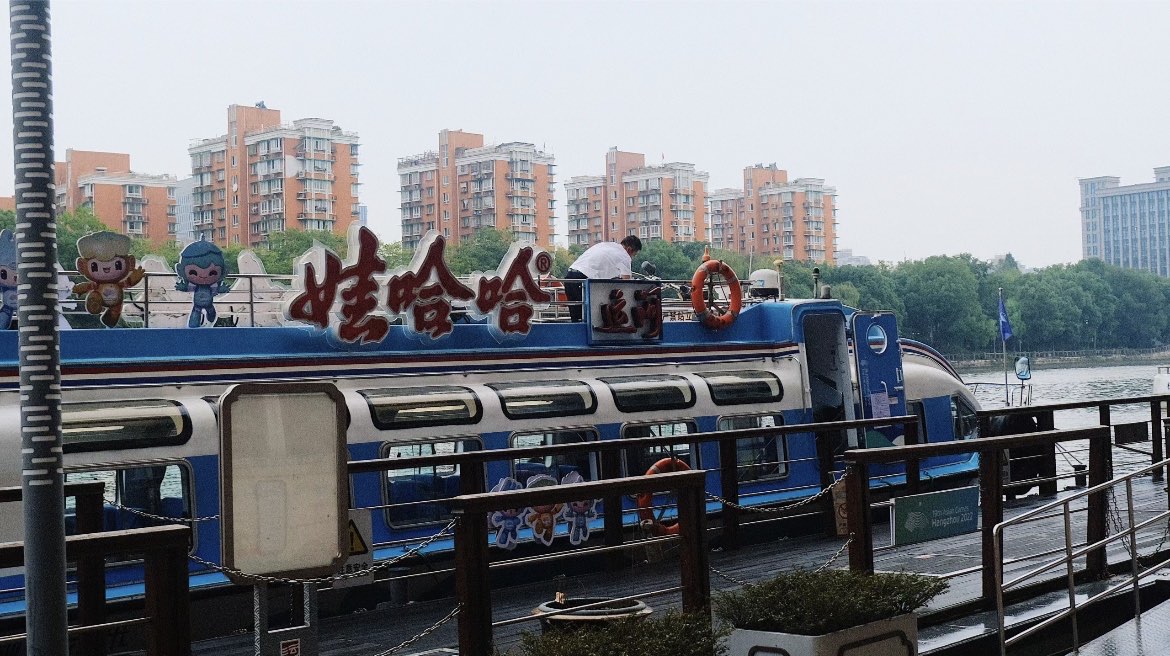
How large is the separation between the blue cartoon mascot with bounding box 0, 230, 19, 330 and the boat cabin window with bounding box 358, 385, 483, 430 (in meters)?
3.38

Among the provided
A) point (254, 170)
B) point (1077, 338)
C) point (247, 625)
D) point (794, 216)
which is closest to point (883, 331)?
point (247, 625)

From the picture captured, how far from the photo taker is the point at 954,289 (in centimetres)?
9681

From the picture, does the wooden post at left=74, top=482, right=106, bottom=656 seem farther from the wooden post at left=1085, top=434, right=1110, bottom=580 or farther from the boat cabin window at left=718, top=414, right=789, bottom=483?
the boat cabin window at left=718, top=414, right=789, bottom=483

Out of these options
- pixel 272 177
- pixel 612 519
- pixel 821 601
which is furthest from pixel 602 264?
pixel 272 177

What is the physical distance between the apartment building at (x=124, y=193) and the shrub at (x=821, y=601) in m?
138

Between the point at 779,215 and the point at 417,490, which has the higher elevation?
the point at 779,215

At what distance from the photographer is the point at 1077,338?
105 metres

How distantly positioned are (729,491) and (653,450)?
1.67 meters

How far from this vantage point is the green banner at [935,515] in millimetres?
9125

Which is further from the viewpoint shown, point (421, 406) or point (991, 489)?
point (421, 406)

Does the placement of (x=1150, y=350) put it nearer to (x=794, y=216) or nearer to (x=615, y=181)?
(x=794, y=216)

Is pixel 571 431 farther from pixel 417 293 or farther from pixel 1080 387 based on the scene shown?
pixel 1080 387

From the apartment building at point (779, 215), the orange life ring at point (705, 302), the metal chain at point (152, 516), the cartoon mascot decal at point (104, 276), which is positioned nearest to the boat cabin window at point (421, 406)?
the metal chain at point (152, 516)

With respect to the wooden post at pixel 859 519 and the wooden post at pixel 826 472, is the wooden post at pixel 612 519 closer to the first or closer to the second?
the wooden post at pixel 826 472
